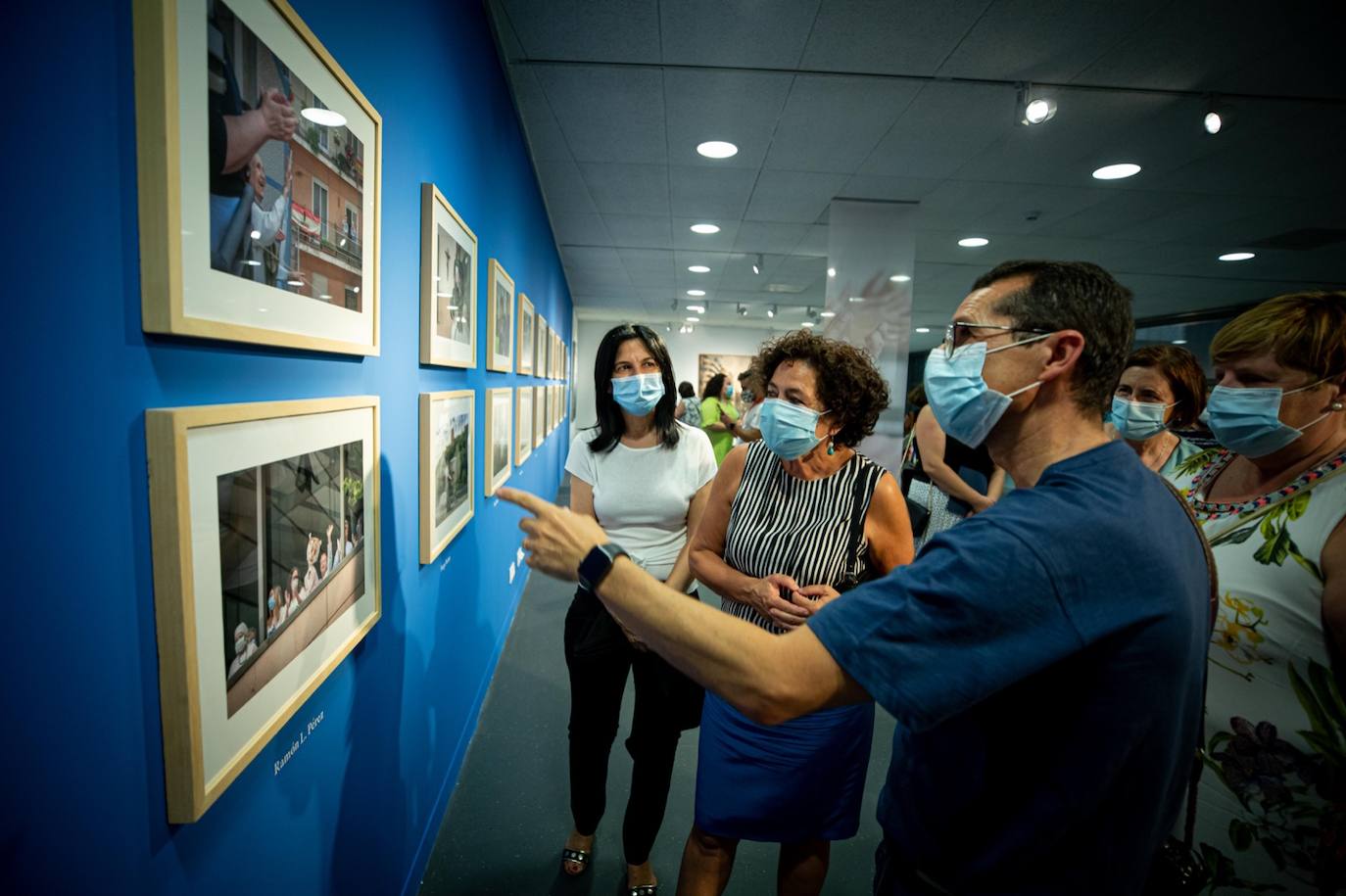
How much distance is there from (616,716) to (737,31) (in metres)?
2.88

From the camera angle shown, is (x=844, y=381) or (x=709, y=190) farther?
(x=709, y=190)

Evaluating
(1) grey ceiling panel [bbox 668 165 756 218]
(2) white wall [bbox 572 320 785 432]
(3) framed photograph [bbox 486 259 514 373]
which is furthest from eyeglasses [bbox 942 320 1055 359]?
(2) white wall [bbox 572 320 785 432]

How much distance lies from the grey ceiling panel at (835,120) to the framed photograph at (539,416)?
2.50 m

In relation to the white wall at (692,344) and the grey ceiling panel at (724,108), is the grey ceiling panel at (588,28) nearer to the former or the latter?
the grey ceiling panel at (724,108)

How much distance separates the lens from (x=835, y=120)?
342 centimetres

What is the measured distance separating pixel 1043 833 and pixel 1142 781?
0.15 metres

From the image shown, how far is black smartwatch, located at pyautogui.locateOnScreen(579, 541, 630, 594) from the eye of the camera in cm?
91

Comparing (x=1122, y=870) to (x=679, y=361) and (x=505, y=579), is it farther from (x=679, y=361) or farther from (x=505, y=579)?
(x=679, y=361)

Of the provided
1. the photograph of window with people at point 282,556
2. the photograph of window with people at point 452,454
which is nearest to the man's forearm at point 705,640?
the photograph of window with people at point 282,556

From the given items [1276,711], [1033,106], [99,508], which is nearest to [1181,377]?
[1033,106]

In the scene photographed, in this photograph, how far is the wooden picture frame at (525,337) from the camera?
12.1ft

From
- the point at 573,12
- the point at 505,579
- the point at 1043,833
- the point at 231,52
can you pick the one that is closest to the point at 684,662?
the point at 1043,833

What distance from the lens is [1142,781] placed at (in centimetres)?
81

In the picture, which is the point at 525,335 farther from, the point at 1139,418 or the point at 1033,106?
the point at 1139,418
